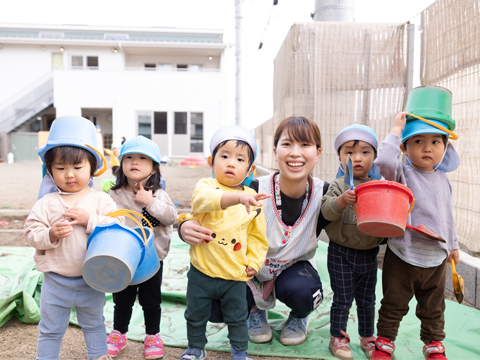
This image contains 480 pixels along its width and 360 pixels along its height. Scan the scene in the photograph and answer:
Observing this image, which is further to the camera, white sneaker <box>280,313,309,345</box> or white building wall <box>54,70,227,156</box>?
white building wall <box>54,70,227,156</box>

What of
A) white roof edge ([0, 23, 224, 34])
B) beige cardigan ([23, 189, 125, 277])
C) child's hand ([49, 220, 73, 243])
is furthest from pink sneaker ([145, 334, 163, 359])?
white roof edge ([0, 23, 224, 34])

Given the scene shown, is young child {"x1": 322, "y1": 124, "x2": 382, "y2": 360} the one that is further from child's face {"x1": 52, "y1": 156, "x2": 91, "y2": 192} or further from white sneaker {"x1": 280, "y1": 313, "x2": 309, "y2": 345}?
child's face {"x1": 52, "y1": 156, "x2": 91, "y2": 192}

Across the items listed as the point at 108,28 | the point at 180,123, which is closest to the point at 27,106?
the point at 108,28

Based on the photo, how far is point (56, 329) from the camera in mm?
1900

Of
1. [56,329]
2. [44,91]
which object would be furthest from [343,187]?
[44,91]

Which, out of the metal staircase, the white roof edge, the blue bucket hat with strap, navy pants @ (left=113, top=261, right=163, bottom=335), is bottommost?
navy pants @ (left=113, top=261, right=163, bottom=335)

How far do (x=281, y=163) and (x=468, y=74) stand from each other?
222 centimetres

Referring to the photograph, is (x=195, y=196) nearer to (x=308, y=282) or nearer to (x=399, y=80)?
(x=308, y=282)

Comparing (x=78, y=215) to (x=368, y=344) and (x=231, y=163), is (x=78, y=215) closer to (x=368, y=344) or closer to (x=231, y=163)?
(x=231, y=163)

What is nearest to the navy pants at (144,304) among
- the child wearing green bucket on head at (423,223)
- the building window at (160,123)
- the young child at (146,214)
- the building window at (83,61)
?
the young child at (146,214)

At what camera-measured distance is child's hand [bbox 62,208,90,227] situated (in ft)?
6.07

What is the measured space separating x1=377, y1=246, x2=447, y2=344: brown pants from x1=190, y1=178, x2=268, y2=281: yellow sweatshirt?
0.86 m

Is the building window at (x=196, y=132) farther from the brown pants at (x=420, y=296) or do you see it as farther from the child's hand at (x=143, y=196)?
the brown pants at (x=420, y=296)

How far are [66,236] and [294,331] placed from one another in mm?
1635
